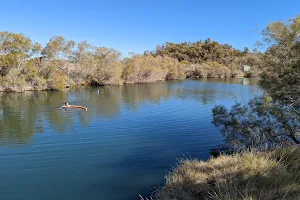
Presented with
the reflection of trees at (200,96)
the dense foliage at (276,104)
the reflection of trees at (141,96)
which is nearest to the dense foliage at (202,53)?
the reflection of trees at (141,96)

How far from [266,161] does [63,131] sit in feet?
42.3

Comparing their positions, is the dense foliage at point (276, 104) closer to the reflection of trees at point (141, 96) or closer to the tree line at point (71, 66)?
the tree line at point (71, 66)

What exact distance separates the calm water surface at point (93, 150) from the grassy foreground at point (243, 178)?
5.98ft

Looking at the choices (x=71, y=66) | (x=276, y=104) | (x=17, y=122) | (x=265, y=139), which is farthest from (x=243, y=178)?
(x=71, y=66)

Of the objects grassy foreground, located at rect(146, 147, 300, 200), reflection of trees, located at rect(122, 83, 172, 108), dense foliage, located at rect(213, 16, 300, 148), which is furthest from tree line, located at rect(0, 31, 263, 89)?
reflection of trees, located at rect(122, 83, 172, 108)

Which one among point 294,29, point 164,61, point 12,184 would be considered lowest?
point 12,184

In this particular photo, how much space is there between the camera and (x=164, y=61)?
77.2 m

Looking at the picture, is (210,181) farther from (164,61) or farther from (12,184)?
(164,61)

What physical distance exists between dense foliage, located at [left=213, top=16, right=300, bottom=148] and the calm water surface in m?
2.17

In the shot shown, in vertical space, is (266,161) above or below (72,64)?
below

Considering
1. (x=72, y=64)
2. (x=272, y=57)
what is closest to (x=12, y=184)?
(x=272, y=57)

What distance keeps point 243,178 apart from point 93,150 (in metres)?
8.19

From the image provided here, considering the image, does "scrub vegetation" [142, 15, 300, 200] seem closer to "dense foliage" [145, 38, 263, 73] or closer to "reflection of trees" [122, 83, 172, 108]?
"reflection of trees" [122, 83, 172, 108]

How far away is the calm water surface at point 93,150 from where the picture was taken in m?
8.45
